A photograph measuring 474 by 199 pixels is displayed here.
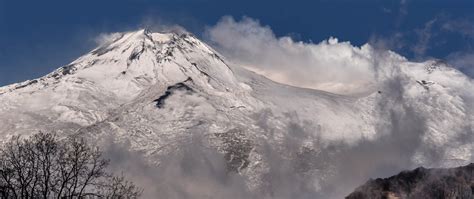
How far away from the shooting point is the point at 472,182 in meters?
88.9

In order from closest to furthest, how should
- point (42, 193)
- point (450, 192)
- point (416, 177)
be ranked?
point (42, 193), point (450, 192), point (416, 177)

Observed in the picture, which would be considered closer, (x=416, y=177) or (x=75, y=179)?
(x=75, y=179)

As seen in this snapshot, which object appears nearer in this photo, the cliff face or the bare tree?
the bare tree

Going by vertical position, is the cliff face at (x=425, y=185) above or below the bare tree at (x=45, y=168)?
above

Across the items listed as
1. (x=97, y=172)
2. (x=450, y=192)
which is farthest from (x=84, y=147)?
(x=450, y=192)

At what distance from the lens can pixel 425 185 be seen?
301 ft

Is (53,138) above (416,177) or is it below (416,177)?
below

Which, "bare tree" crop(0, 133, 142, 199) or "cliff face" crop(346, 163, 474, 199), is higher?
"cliff face" crop(346, 163, 474, 199)

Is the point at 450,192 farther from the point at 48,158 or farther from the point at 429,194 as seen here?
the point at 48,158

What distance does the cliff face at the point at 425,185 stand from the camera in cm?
8699

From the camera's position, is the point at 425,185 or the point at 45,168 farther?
the point at 425,185

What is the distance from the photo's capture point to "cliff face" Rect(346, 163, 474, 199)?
87.0m

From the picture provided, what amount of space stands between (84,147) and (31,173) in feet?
13.8

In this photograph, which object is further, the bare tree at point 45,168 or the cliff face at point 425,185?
the cliff face at point 425,185
